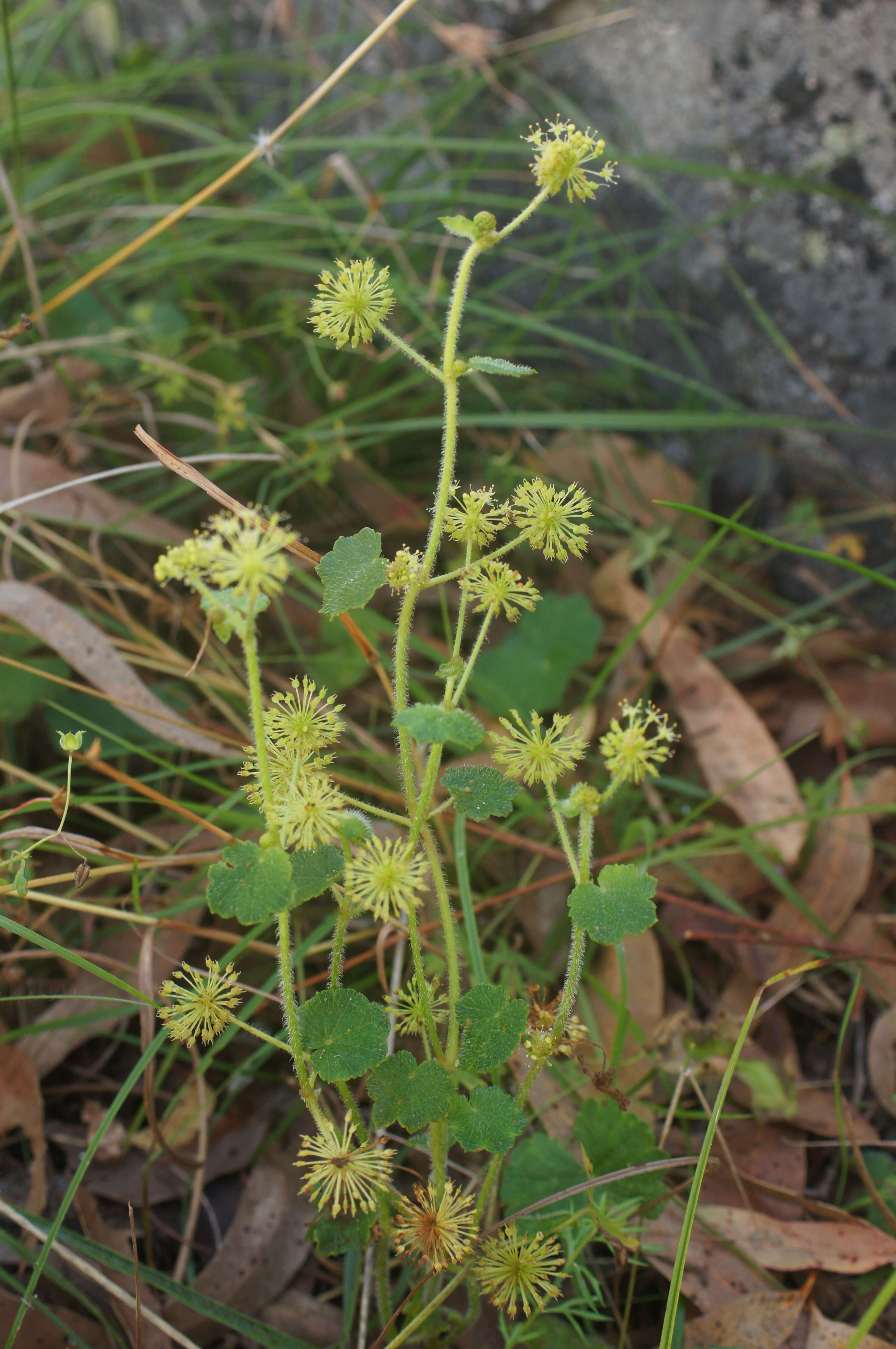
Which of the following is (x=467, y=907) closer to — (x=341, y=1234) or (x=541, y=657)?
(x=341, y=1234)

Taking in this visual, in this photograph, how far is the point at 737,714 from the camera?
2033 mm

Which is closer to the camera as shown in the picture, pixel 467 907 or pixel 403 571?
pixel 403 571

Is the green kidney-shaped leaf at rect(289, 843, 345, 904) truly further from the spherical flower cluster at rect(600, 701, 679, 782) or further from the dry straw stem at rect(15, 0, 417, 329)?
the dry straw stem at rect(15, 0, 417, 329)

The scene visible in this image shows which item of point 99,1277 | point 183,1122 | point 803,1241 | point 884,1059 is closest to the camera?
point 99,1277

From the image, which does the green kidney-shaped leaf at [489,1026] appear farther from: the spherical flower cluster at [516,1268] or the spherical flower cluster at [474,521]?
the spherical flower cluster at [474,521]

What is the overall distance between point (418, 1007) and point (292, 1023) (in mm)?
121

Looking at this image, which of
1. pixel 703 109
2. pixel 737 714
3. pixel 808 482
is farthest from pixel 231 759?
pixel 703 109

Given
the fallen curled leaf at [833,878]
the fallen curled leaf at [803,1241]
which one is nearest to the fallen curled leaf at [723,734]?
the fallen curled leaf at [833,878]

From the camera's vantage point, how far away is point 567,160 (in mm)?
846

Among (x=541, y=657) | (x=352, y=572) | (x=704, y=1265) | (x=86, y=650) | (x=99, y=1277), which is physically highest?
(x=541, y=657)

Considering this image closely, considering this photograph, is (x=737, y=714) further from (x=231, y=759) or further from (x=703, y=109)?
(x=703, y=109)

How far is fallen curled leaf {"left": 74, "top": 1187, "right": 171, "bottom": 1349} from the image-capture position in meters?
1.22

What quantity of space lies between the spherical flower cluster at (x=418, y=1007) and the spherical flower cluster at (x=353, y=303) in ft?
2.01

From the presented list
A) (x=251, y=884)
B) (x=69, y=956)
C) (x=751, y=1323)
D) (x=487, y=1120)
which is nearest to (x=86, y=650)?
(x=69, y=956)
